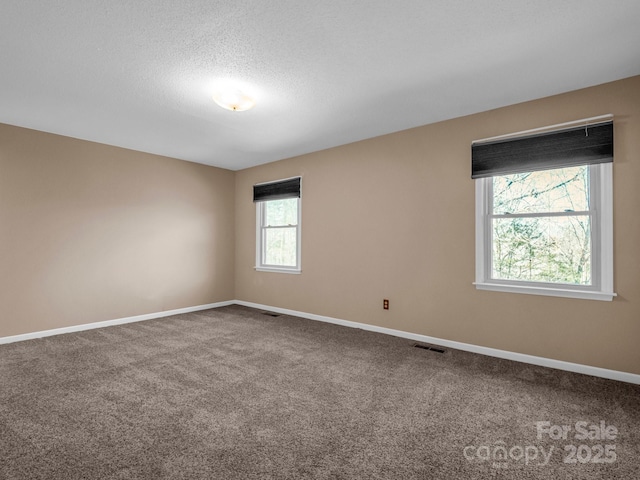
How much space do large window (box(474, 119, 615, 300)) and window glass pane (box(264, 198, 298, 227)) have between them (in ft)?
9.26

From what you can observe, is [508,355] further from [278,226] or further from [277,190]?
[277,190]

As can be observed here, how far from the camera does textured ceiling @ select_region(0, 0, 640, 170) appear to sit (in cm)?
200

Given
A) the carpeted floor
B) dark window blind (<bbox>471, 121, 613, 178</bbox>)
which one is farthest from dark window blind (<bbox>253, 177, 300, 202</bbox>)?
dark window blind (<bbox>471, 121, 613, 178</bbox>)

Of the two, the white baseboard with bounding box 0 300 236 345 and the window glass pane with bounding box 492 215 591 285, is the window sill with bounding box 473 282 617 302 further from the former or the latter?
the white baseboard with bounding box 0 300 236 345

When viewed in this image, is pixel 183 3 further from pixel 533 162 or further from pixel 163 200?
pixel 163 200

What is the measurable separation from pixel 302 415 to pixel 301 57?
253cm

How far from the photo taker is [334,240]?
15.5ft

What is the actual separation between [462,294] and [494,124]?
70.8 inches

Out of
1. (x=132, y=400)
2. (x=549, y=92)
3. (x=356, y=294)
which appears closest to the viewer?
(x=132, y=400)

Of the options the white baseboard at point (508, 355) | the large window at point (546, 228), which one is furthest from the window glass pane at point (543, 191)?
the white baseboard at point (508, 355)

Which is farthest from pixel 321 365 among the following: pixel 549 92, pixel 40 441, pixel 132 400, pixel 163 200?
pixel 163 200

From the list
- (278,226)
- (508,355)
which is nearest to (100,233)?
(278,226)

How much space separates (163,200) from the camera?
5.19 metres

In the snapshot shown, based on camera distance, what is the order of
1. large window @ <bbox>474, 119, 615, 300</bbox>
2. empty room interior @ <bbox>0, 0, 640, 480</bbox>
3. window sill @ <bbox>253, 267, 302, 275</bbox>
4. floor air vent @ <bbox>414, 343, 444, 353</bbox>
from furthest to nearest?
1. window sill @ <bbox>253, 267, 302, 275</bbox>
2. floor air vent @ <bbox>414, 343, 444, 353</bbox>
3. large window @ <bbox>474, 119, 615, 300</bbox>
4. empty room interior @ <bbox>0, 0, 640, 480</bbox>
